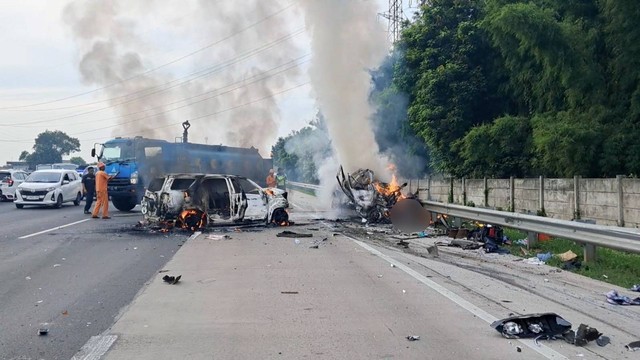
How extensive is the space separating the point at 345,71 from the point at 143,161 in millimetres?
8909

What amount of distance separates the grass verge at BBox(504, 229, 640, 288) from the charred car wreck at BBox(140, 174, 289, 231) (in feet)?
25.2

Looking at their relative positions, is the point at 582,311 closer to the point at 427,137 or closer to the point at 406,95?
the point at 427,137

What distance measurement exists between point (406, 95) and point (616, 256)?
22.1 m

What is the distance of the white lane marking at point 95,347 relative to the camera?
6250 millimetres

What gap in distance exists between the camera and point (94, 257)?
13.4 meters

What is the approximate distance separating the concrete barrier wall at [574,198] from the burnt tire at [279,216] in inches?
293

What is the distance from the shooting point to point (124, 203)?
28016mm

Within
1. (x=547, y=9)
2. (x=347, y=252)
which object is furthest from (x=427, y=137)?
(x=347, y=252)

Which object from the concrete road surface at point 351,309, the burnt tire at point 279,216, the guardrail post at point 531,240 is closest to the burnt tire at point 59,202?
the burnt tire at point 279,216

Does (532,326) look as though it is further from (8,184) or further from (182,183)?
(8,184)

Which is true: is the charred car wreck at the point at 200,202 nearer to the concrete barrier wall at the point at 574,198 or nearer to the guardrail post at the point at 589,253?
the concrete barrier wall at the point at 574,198

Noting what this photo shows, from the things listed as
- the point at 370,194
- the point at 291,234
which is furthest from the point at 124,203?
the point at 291,234

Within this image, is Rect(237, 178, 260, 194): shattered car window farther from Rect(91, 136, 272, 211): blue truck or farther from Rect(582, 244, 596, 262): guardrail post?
Rect(582, 244, 596, 262): guardrail post

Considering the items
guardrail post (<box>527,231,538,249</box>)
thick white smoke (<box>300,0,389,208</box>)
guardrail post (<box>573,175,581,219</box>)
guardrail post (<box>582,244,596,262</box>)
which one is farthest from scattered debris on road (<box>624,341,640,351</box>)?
thick white smoke (<box>300,0,389,208</box>)
